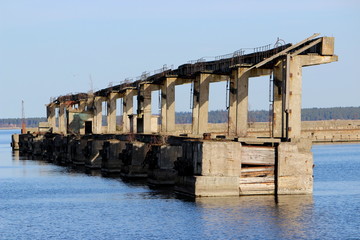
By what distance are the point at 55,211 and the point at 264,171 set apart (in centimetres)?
1243

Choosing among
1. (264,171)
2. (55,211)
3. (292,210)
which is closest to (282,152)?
(264,171)

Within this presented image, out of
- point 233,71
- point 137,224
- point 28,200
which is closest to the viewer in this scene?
point 137,224

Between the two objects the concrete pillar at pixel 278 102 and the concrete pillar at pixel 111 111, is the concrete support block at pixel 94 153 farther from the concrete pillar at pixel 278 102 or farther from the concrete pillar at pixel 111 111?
the concrete pillar at pixel 278 102

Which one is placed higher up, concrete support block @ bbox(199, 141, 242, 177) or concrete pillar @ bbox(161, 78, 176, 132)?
concrete pillar @ bbox(161, 78, 176, 132)

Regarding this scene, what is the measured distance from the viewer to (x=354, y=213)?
41219 mm

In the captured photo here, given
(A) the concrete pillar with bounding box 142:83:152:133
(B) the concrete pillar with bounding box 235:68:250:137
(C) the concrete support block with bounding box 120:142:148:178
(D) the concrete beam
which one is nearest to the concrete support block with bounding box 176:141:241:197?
(D) the concrete beam

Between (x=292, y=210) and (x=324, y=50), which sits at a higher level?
(x=324, y=50)

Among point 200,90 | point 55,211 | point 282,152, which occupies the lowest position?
point 55,211

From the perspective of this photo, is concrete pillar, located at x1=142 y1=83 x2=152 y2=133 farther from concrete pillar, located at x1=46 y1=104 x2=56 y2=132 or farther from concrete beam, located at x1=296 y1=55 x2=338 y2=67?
concrete pillar, located at x1=46 y1=104 x2=56 y2=132

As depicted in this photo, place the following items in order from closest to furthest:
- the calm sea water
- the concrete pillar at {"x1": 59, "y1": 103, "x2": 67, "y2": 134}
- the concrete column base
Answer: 1. the calm sea water
2. the concrete column base
3. the concrete pillar at {"x1": 59, "y1": 103, "x2": 67, "y2": 134}

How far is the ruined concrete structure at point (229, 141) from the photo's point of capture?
43625mm

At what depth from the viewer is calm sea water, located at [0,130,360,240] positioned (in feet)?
117

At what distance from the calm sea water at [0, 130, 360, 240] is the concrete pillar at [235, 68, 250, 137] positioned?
6.66 m

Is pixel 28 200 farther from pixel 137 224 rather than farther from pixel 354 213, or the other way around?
pixel 354 213
